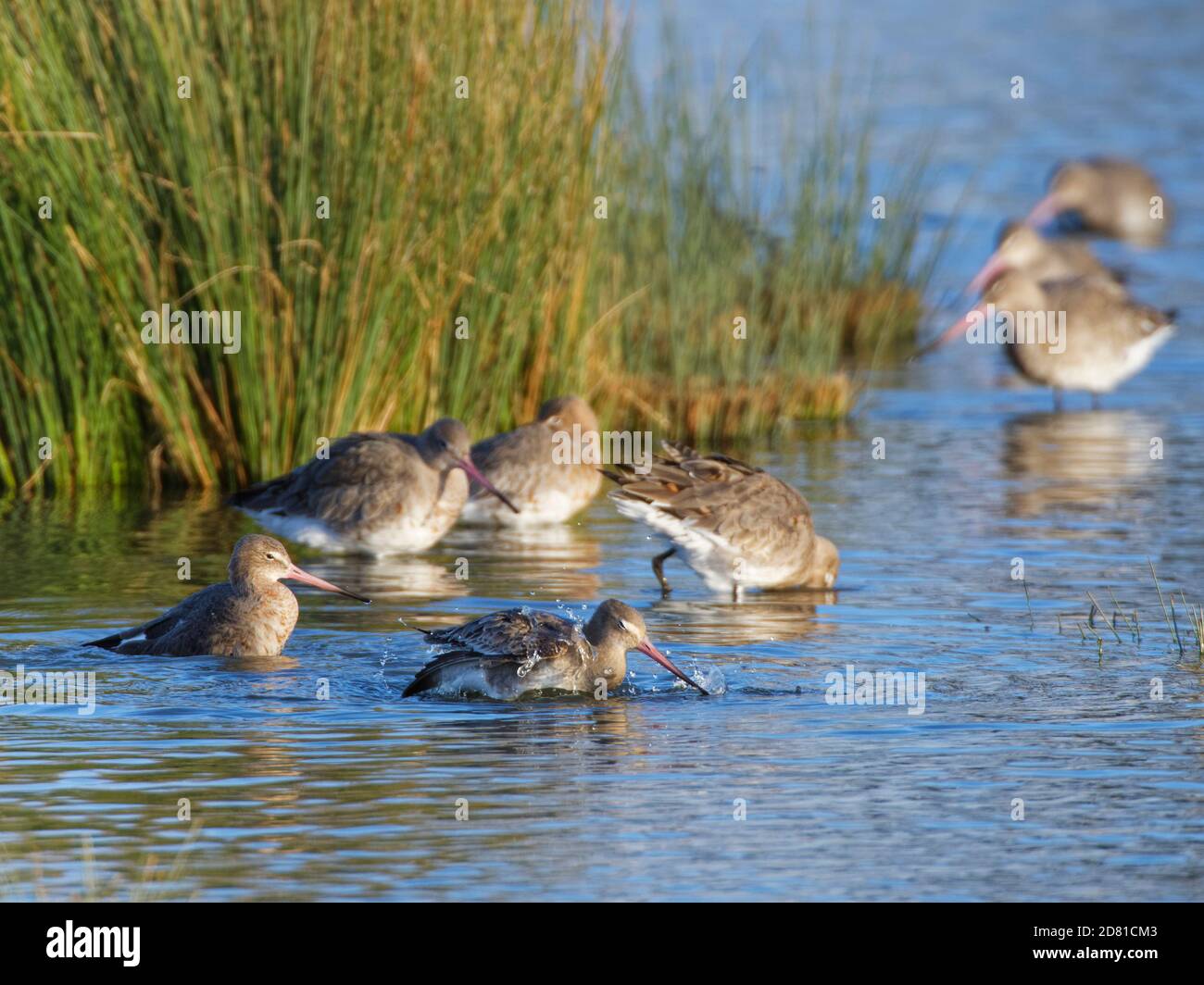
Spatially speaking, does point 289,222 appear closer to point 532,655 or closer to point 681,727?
point 532,655

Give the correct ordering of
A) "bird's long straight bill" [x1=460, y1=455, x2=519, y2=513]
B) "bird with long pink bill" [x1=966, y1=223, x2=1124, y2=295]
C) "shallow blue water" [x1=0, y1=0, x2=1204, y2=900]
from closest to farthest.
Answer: "shallow blue water" [x1=0, y1=0, x2=1204, y2=900] → "bird's long straight bill" [x1=460, y1=455, x2=519, y2=513] → "bird with long pink bill" [x1=966, y1=223, x2=1124, y2=295]

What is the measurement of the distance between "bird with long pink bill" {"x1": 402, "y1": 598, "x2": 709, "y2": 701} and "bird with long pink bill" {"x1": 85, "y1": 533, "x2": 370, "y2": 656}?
941mm

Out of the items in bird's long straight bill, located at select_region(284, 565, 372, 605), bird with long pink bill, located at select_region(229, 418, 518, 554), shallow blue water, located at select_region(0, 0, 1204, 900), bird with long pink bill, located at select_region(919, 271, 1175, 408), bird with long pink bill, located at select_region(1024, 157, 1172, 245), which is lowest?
shallow blue water, located at select_region(0, 0, 1204, 900)

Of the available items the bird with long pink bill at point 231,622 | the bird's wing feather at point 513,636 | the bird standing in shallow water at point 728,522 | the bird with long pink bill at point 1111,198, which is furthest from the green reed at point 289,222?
the bird with long pink bill at point 1111,198

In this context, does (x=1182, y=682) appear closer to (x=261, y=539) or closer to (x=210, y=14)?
(x=261, y=539)

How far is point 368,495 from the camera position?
42.8 ft

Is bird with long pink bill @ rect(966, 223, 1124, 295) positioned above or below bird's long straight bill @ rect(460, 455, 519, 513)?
above

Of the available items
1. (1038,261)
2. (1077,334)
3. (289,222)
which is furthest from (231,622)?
(1038,261)

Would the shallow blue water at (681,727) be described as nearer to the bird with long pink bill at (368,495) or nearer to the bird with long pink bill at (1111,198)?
the bird with long pink bill at (368,495)

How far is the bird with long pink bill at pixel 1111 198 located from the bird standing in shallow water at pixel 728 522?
17.2m

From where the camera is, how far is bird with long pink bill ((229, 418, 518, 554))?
13055 mm

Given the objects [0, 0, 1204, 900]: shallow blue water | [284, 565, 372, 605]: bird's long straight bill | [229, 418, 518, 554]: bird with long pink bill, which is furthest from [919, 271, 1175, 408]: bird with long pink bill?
[284, 565, 372, 605]: bird's long straight bill

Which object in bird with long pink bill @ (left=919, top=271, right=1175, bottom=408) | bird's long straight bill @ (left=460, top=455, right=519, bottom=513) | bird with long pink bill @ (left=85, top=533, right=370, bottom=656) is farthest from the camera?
bird with long pink bill @ (left=919, top=271, right=1175, bottom=408)

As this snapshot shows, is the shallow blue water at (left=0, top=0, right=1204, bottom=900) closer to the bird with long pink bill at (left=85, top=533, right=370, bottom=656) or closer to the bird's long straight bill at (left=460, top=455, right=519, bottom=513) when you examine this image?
the bird with long pink bill at (left=85, top=533, right=370, bottom=656)
